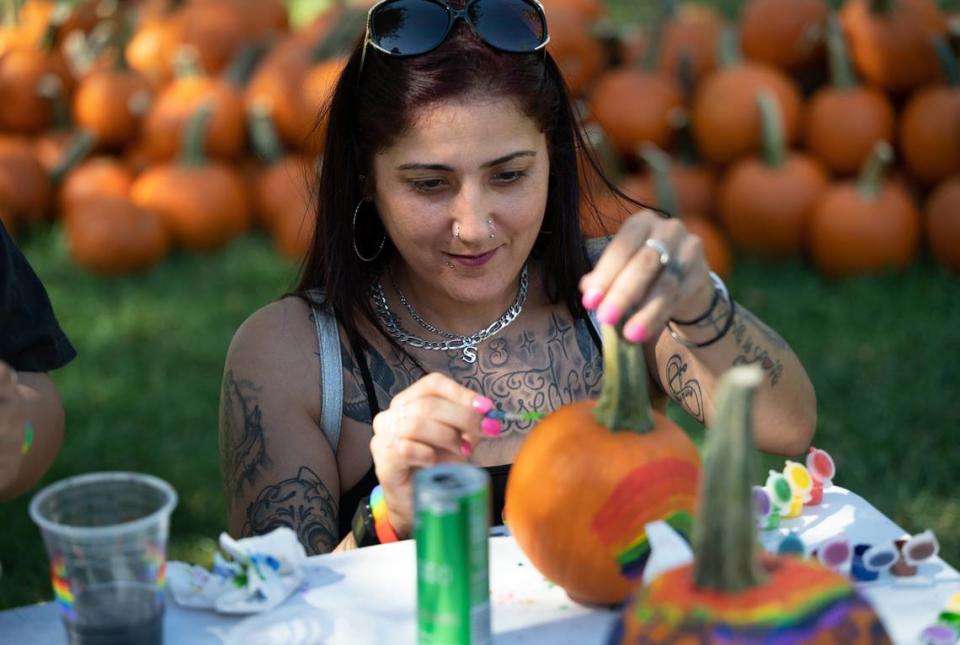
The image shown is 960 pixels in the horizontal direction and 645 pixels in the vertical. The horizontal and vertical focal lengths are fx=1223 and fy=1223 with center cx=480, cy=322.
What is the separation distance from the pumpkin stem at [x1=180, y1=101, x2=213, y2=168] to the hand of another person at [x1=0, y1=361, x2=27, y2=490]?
12.7ft

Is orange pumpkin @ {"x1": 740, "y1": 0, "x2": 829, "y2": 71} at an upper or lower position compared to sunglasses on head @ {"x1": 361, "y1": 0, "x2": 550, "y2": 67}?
lower

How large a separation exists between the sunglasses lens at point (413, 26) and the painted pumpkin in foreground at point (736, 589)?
1.14 m

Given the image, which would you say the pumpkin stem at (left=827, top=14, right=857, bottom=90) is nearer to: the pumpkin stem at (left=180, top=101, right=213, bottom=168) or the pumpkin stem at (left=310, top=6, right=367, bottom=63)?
the pumpkin stem at (left=310, top=6, right=367, bottom=63)

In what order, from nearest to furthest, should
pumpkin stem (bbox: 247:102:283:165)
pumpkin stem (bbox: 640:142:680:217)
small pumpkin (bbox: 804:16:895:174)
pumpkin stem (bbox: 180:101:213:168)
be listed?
pumpkin stem (bbox: 640:142:680:217) < small pumpkin (bbox: 804:16:895:174) < pumpkin stem (bbox: 180:101:213:168) < pumpkin stem (bbox: 247:102:283:165)

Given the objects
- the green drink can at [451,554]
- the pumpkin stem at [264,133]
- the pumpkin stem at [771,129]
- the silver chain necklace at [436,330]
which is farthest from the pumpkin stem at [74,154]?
the green drink can at [451,554]

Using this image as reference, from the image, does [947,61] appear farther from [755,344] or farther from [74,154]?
[74,154]

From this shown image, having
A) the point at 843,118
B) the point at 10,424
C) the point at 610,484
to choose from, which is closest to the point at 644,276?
the point at 610,484

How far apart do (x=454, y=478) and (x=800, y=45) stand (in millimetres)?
4507

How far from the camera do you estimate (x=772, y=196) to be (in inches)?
200

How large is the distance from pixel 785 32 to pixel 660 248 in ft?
13.6

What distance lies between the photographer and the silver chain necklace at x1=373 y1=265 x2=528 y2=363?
2.24 metres

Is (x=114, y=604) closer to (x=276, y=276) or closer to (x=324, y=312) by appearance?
(x=324, y=312)

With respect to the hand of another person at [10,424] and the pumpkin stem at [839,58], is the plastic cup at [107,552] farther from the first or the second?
the pumpkin stem at [839,58]

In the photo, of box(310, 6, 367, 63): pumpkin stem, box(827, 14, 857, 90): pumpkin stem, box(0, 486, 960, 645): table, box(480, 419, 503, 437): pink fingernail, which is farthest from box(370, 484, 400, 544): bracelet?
box(310, 6, 367, 63): pumpkin stem
